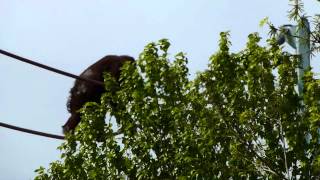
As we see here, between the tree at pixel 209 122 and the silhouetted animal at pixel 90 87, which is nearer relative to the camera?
the tree at pixel 209 122

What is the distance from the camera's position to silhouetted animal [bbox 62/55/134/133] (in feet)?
51.8

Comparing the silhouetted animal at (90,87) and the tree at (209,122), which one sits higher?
the silhouetted animal at (90,87)

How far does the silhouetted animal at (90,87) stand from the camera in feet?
51.8

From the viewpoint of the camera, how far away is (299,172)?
11359mm

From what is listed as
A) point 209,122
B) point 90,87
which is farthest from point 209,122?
point 90,87

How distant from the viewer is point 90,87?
16188 millimetres

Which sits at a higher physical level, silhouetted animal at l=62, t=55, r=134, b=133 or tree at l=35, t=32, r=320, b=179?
silhouetted animal at l=62, t=55, r=134, b=133

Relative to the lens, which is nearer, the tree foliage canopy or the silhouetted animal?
the tree foliage canopy

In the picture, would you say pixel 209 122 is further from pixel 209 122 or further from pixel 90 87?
pixel 90 87

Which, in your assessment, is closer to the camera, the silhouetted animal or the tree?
the tree

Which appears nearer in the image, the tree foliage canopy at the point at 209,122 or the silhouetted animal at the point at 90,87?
the tree foliage canopy at the point at 209,122

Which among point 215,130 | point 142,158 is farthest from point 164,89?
point 215,130

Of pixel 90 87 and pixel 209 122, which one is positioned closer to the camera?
pixel 209 122

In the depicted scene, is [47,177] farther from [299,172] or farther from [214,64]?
[299,172]
